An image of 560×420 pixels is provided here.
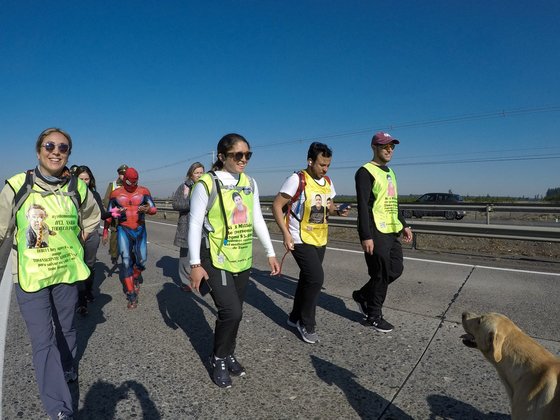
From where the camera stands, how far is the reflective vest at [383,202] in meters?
4.16

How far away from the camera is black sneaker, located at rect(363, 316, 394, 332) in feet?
13.5

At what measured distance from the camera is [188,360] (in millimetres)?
3527

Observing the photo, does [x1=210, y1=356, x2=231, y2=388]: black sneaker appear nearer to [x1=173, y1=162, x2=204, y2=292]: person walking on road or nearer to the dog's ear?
the dog's ear

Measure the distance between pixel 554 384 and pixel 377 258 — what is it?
2319 mm

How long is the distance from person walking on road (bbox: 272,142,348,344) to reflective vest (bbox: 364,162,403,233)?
0.57m

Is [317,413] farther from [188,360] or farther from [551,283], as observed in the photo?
[551,283]

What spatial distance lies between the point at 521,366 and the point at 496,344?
155mm

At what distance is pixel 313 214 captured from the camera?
4.02m

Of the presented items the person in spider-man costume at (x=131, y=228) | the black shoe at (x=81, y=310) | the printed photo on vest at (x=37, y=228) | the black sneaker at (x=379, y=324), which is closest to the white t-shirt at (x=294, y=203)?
the black sneaker at (x=379, y=324)

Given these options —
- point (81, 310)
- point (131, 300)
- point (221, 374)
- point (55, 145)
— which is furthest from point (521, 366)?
point (81, 310)

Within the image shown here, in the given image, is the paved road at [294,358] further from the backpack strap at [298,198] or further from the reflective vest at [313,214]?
the backpack strap at [298,198]

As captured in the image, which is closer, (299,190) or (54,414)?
(54,414)

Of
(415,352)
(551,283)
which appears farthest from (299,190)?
(551,283)

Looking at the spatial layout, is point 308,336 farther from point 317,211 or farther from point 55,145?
point 55,145
